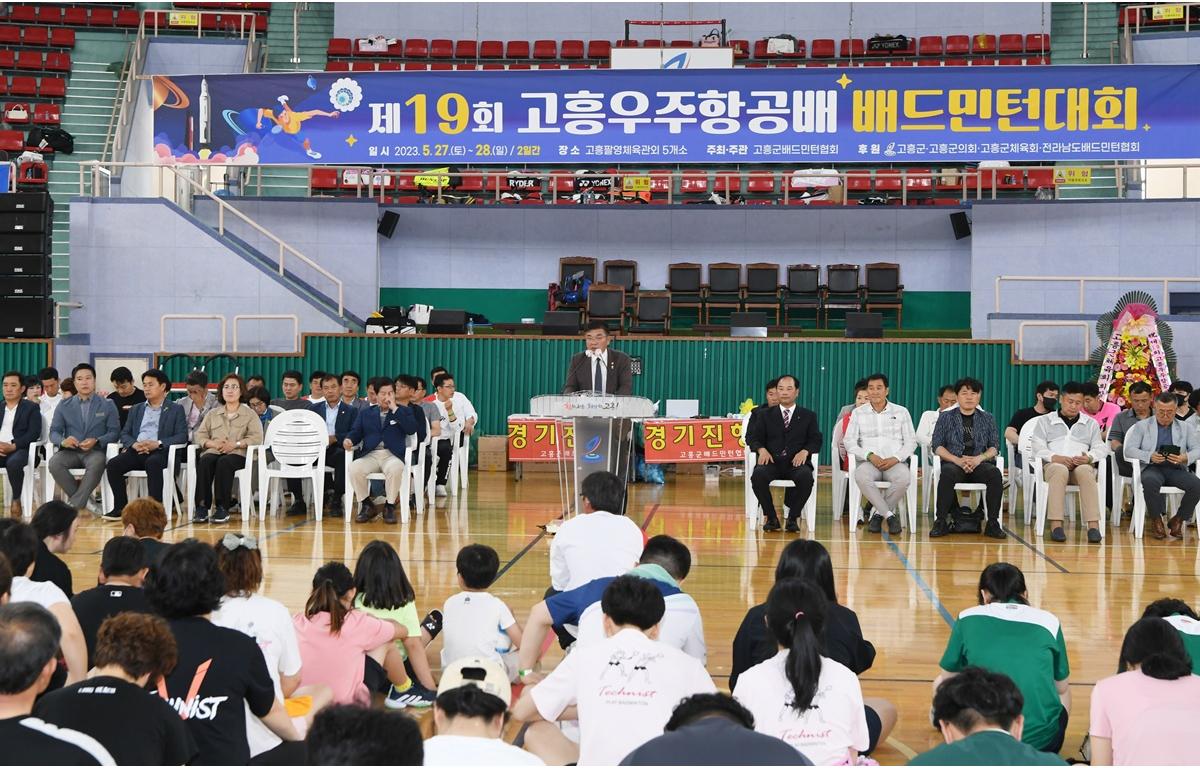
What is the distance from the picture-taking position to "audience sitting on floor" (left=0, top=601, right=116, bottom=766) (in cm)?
258

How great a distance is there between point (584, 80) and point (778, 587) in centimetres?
1129

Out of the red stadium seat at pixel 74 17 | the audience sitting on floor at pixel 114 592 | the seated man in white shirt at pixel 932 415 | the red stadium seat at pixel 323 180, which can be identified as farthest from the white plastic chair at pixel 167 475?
the red stadium seat at pixel 74 17

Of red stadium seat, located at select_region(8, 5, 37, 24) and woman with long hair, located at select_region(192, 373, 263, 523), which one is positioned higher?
red stadium seat, located at select_region(8, 5, 37, 24)

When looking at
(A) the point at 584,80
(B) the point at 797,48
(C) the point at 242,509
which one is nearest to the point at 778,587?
(C) the point at 242,509

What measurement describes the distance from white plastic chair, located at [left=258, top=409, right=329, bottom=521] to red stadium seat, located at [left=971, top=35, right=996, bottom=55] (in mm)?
14845

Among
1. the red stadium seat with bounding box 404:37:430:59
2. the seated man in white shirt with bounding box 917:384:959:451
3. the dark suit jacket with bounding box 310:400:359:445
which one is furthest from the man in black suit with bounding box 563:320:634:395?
the red stadium seat with bounding box 404:37:430:59

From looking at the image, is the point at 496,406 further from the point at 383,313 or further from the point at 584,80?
the point at 584,80

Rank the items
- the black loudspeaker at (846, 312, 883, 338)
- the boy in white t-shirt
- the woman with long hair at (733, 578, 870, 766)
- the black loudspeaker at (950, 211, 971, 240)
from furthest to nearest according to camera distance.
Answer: the black loudspeaker at (950, 211, 971, 240)
the black loudspeaker at (846, 312, 883, 338)
the boy in white t-shirt
the woman with long hair at (733, 578, 870, 766)

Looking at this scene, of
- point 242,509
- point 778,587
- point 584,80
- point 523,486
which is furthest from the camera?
point 584,80

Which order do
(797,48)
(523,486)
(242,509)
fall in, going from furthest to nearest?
(797,48) < (523,486) < (242,509)

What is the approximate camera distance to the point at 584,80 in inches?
564

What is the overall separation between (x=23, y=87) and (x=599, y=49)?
910 cm

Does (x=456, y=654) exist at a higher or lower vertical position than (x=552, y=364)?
lower

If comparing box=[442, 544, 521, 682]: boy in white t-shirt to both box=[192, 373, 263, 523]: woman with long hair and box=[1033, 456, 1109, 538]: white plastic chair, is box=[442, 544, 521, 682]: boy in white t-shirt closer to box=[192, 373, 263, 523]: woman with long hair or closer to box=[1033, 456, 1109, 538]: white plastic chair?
box=[192, 373, 263, 523]: woman with long hair
